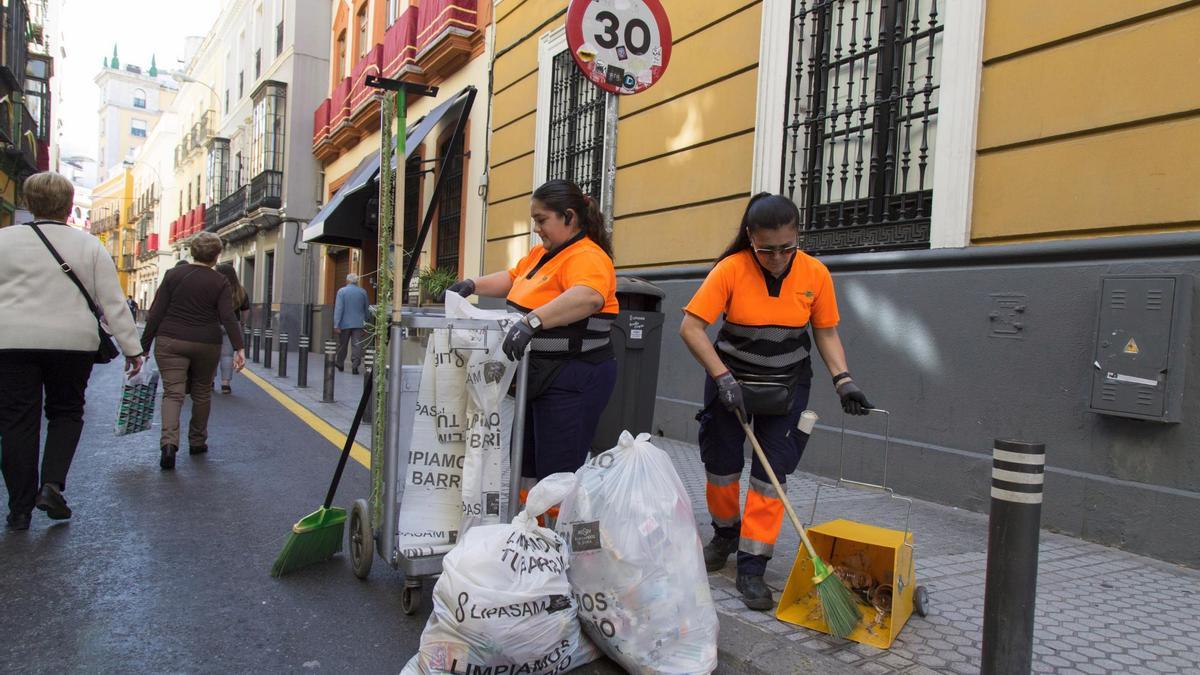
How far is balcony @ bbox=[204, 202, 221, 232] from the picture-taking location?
31445mm

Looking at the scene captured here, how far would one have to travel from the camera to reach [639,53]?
4691 mm

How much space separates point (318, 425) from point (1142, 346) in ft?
22.4

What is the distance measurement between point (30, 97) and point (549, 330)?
97.1 feet

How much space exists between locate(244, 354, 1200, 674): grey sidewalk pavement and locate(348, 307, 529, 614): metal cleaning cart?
1083 millimetres

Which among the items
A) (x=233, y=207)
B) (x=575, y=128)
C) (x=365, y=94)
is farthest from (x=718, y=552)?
(x=233, y=207)

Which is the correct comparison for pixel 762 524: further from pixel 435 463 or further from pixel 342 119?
pixel 342 119

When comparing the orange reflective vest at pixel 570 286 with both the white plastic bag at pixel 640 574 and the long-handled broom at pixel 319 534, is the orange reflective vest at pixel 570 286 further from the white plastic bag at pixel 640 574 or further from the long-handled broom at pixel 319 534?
the long-handled broom at pixel 319 534

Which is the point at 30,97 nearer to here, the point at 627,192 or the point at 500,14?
the point at 500,14

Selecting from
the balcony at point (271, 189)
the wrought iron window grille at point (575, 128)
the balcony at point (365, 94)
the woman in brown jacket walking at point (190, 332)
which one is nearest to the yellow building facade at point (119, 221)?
the balcony at point (271, 189)

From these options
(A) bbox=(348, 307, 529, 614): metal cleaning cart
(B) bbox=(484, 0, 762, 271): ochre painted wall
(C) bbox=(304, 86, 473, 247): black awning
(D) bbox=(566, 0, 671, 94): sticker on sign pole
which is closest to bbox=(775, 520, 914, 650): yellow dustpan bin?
(A) bbox=(348, 307, 529, 614): metal cleaning cart

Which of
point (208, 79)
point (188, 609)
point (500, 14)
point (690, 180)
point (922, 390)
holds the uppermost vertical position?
point (208, 79)

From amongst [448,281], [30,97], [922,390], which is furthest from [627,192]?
[30,97]

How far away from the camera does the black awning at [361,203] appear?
1300 cm

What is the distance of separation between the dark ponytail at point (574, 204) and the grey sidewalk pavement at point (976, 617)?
1615 mm
